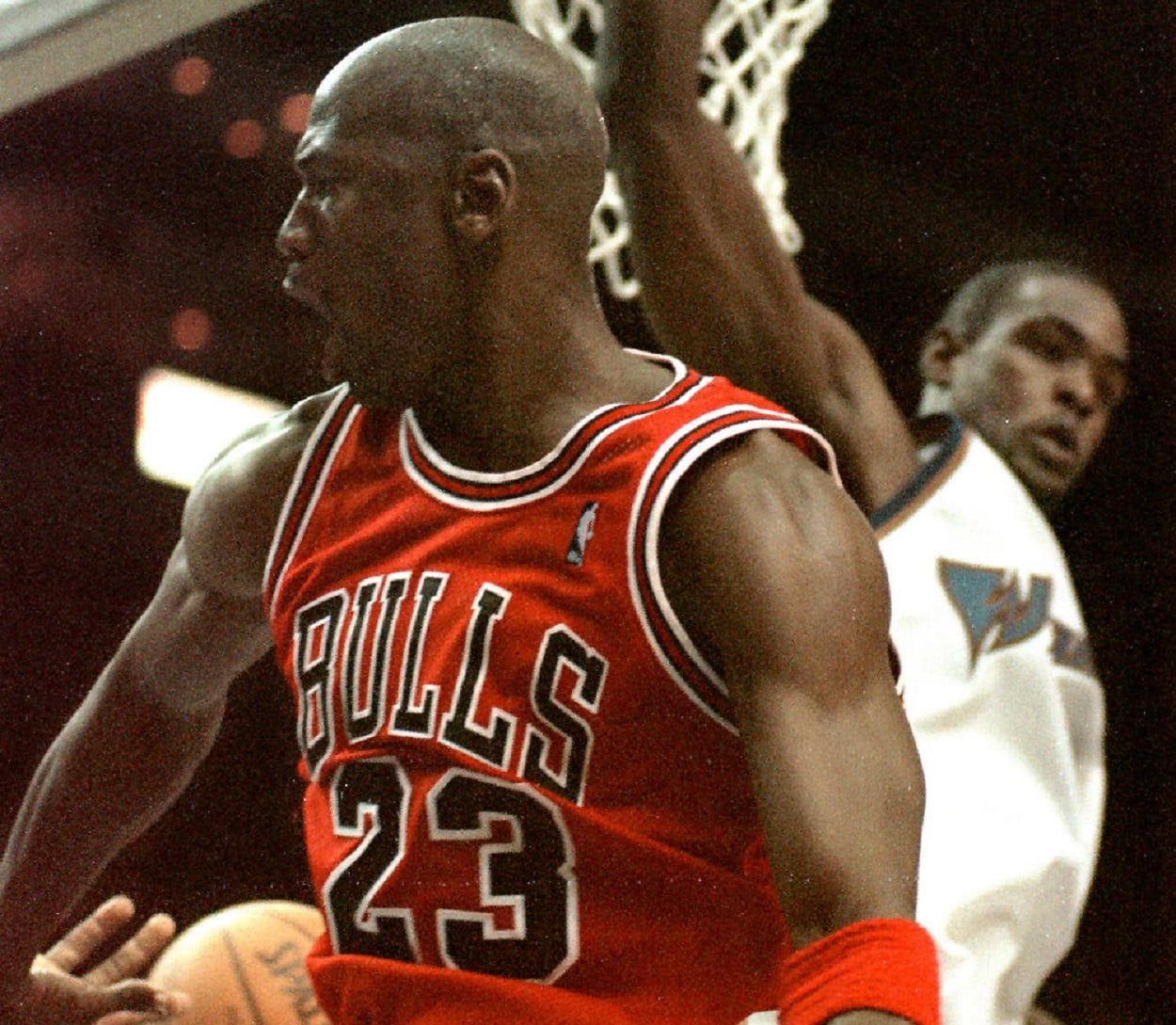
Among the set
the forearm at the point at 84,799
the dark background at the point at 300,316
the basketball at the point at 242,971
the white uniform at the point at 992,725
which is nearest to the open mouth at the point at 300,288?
the forearm at the point at 84,799

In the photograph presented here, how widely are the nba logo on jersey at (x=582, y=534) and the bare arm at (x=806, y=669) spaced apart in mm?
56

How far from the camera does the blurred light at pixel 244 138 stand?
9.52 ft

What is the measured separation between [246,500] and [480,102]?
33cm

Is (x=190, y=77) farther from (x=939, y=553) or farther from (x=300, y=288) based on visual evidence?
(x=300, y=288)

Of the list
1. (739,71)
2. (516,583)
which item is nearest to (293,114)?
(739,71)

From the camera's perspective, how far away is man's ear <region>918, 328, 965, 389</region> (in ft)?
9.29

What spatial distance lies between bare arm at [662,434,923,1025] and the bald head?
0.74 feet

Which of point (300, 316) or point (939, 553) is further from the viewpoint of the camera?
point (300, 316)

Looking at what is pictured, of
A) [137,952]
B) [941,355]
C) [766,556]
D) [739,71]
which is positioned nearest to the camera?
[766,556]

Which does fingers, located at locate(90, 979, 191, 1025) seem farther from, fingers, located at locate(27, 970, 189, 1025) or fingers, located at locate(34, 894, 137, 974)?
fingers, located at locate(34, 894, 137, 974)

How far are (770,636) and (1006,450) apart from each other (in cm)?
169

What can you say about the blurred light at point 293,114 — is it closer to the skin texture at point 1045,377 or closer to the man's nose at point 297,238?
the skin texture at point 1045,377

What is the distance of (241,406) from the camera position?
9.98ft

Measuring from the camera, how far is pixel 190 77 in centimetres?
285
